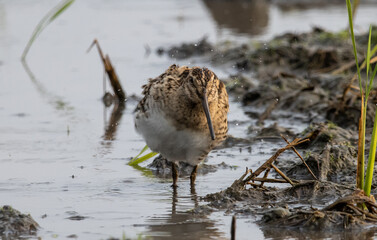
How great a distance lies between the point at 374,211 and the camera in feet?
17.6

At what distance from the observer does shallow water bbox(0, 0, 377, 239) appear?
18.3ft

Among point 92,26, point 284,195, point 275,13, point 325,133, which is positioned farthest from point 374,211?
point 275,13

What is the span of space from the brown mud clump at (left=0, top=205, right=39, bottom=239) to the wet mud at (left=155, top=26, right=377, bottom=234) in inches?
53.1

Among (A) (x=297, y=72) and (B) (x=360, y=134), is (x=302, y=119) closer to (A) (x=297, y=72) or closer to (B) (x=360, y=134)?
(A) (x=297, y=72)

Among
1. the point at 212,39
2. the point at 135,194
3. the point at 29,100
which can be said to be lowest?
the point at 135,194

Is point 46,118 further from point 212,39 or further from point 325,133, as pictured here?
point 212,39

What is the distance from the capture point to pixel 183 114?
6.07 m

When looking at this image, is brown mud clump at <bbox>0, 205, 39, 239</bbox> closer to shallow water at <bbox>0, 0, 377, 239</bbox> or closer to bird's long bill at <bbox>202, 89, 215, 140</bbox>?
shallow water at <bbox>0, 0, 377, 239</bbox>

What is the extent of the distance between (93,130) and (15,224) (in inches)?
146

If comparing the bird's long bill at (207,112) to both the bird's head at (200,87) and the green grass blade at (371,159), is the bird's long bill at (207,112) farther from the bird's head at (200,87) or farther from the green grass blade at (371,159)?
the green grass blade at (371,159)

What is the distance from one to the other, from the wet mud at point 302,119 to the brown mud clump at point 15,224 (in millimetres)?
1348

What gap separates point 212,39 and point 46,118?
256 inches

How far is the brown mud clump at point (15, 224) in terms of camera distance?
507 cm

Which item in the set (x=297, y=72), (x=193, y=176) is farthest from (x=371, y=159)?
(x=297, y=72)
